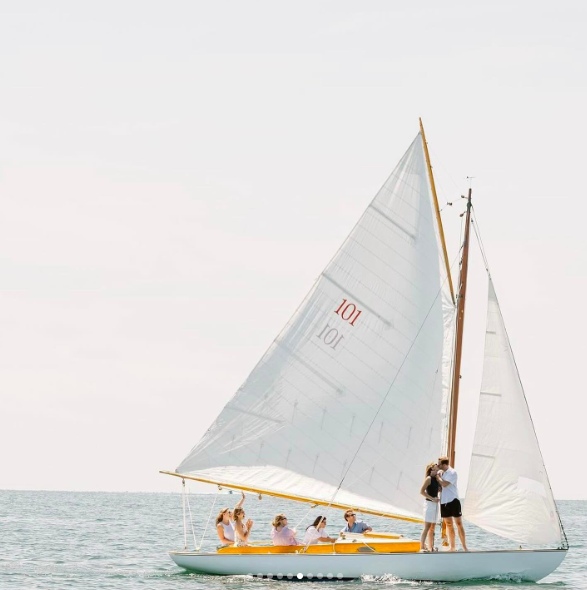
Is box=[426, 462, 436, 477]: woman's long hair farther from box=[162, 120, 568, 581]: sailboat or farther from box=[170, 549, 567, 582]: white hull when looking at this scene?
box=[170, 549, 567, 582]: white hull

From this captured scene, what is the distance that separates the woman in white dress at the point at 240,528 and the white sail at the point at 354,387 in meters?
0.70

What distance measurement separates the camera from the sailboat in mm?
29031

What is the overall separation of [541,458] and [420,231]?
5.98m

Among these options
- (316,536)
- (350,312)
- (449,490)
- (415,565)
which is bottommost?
(415,565)

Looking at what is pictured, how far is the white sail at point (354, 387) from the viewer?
29172 mm

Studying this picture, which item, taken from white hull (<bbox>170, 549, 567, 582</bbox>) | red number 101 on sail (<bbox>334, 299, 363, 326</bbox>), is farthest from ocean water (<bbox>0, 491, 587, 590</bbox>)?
red number 101 on sail (<bbox>334, 299, 363, 326</bbox>)

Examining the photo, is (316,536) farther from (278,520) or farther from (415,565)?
(415,565)

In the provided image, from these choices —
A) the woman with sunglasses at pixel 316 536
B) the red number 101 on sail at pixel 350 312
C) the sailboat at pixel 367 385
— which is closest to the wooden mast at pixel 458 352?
the sailboat at pixel 367 385

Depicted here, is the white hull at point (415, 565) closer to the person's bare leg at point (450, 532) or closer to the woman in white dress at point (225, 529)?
the person's bare leg at point (450, 532)

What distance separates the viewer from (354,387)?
2936 centimetres

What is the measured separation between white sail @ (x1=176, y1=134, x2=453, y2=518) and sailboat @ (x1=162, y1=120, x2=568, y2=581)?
0.02 m

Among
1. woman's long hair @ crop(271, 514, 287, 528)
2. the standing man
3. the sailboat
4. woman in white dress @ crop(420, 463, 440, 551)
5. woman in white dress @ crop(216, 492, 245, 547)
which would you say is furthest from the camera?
woman in white dress @ crop(216, 492, 245, 547)

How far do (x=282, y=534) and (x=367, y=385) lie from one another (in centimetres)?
400

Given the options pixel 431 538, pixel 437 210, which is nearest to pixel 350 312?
pixel 437 210
